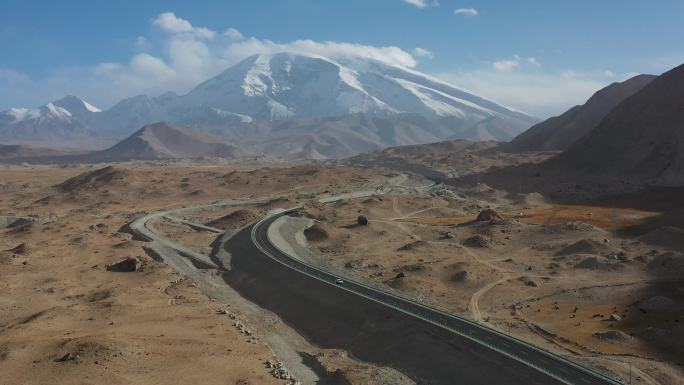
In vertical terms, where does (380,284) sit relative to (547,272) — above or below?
below

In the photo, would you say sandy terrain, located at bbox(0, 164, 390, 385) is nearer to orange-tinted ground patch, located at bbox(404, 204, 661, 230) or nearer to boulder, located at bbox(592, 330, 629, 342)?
boulder, located at bbox(592, 330, 629, 342)

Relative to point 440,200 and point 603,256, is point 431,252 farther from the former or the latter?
point 440,200

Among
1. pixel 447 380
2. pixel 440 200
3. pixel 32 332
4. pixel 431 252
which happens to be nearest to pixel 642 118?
pixel 440 200

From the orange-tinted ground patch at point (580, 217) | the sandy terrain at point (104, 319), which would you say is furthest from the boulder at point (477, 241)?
the sandy terrain at point (104, 319)

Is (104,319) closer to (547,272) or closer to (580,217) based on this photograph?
(547,272)

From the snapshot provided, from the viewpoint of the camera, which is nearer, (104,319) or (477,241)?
(104,319)

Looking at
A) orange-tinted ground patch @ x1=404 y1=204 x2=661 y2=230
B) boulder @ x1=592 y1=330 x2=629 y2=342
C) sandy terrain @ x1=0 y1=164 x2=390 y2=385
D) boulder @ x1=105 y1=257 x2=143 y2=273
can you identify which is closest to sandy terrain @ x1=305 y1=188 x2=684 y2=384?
boulder @ x1=592 y1=330 x2=629 y2=342

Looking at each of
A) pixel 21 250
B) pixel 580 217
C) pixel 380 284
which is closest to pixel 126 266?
pixel 21 250
